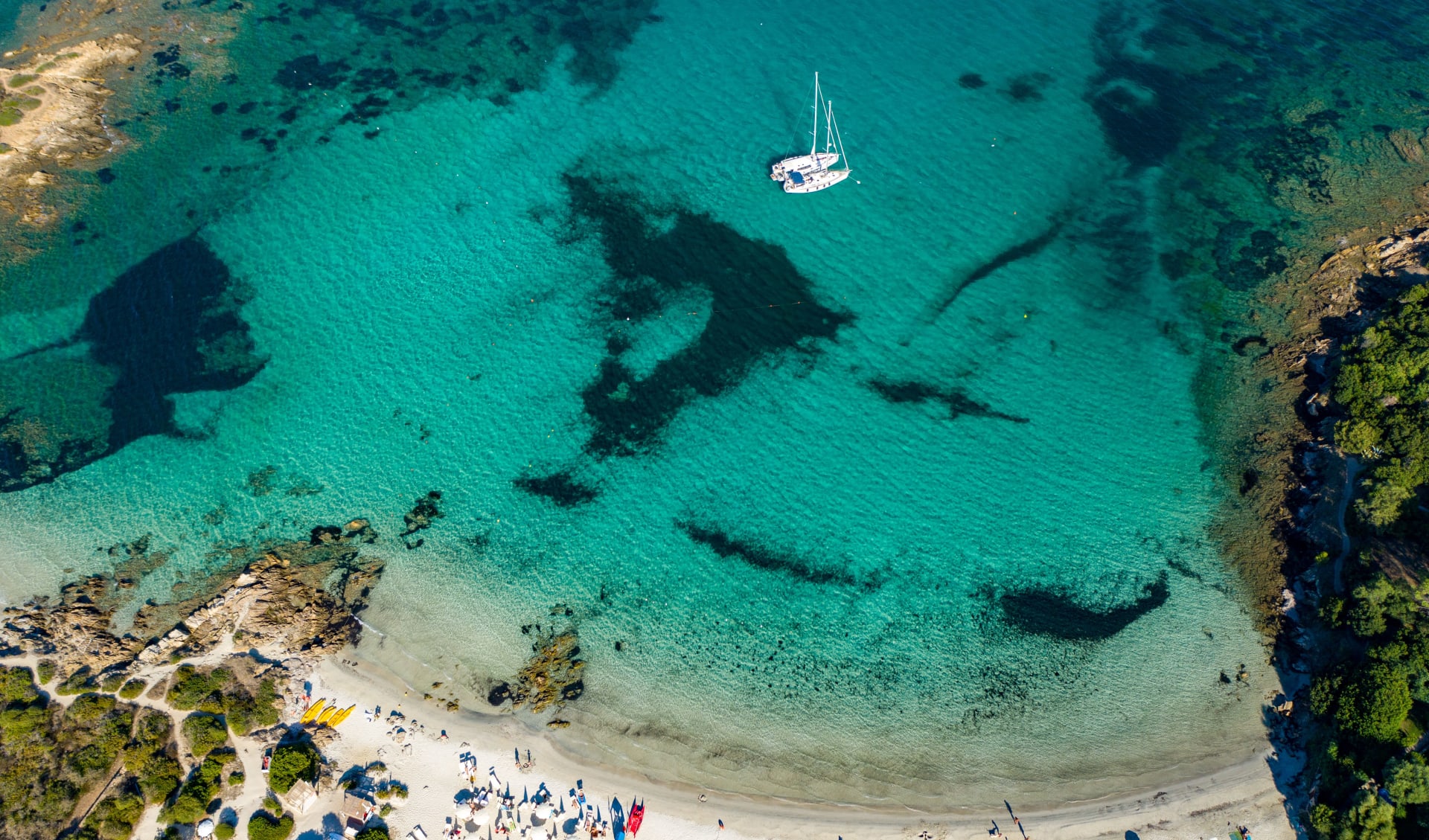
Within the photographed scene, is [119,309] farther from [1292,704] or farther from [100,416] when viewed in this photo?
[1292,704]

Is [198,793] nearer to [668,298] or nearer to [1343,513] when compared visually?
[668,298]

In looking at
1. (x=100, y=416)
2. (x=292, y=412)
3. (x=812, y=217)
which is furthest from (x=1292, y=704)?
(x=100, y=416)

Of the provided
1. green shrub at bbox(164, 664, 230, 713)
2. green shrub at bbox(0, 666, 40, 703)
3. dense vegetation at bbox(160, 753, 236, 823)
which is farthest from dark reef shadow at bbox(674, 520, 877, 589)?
green shrub at bbox(0, 666, 40, 703)

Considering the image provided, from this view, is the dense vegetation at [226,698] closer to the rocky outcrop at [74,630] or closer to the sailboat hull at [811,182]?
the rocky outcrop at [74,630]

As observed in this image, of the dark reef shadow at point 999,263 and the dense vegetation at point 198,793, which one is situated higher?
the dark reef shadow at point 999,263

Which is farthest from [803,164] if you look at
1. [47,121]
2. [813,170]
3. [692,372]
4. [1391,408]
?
[47,121]

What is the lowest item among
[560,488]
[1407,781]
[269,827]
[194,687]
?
[269,827]

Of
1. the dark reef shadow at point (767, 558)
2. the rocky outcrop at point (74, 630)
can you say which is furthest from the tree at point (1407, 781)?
the rocky outcrop at point (74, 630)
